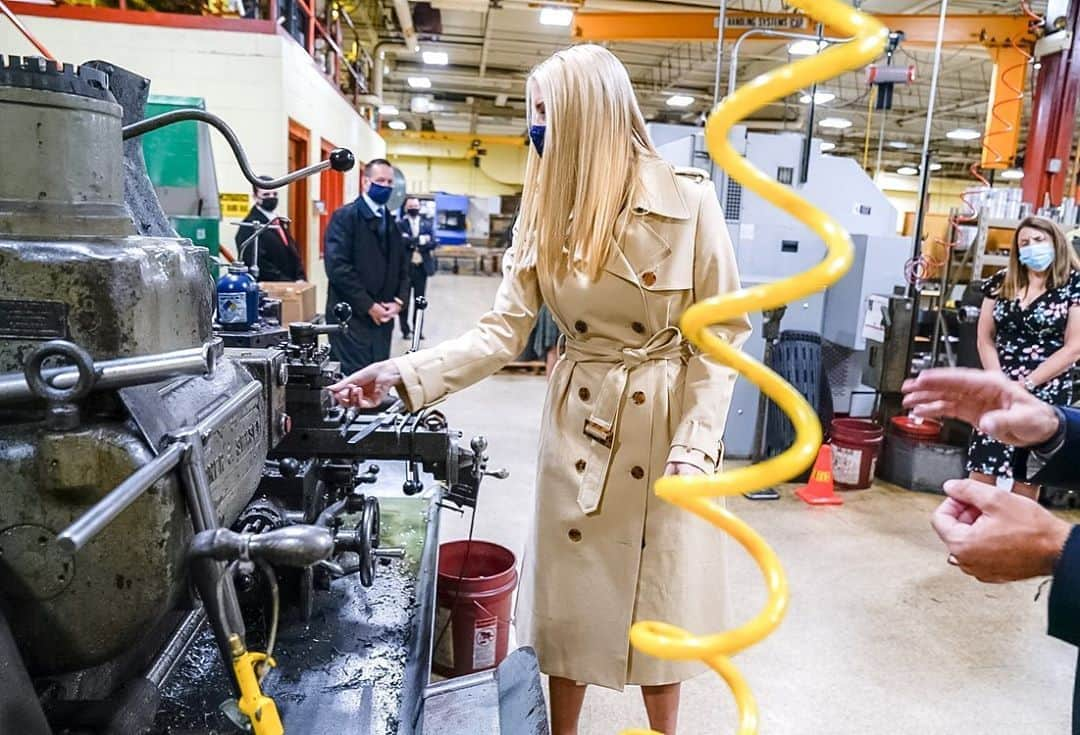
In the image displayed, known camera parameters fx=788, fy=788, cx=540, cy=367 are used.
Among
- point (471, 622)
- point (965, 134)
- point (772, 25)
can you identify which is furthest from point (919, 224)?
point (965, 134)

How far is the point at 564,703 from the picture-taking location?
5.76 feet

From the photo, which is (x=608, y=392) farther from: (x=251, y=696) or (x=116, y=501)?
(x=116, y=501)

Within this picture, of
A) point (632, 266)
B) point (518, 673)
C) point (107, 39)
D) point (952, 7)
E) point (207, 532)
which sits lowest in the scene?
point (518, 673)

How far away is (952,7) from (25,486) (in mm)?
10010

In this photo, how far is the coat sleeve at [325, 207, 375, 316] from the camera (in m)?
4.43

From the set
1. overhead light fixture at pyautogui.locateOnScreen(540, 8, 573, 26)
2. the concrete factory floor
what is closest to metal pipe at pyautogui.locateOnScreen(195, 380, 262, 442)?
the concrete factory floor

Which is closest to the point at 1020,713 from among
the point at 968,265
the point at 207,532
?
the point at 207,532

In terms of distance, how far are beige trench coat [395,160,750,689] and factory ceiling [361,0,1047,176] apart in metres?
6.54

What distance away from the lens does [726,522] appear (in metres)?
0.86

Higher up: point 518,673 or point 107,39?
point 107,39

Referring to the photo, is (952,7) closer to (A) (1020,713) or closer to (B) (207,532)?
(A) (1020,713)

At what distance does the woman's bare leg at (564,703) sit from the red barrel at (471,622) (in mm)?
451

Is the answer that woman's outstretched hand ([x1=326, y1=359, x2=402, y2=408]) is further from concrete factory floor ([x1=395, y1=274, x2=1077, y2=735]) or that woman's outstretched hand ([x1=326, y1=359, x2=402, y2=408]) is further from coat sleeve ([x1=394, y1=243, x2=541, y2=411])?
concrete factory floor ([x1=395, y1=274, x2=1077, y2=735])

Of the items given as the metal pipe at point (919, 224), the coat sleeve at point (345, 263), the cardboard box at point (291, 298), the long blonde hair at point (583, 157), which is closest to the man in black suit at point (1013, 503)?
the long blonde hair at point (583, 157)
